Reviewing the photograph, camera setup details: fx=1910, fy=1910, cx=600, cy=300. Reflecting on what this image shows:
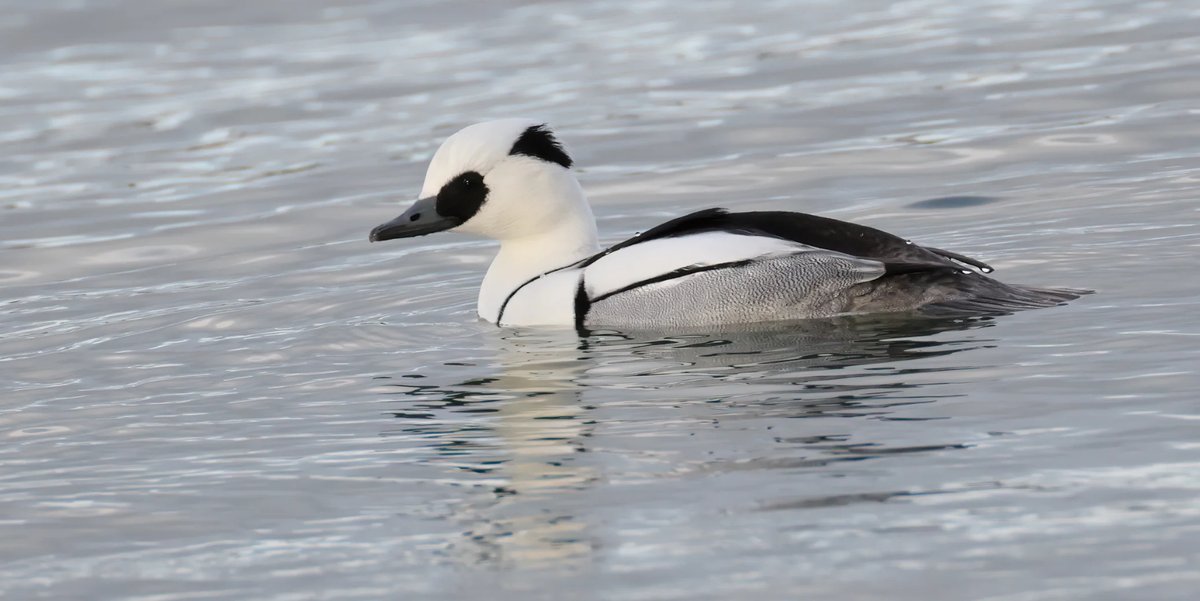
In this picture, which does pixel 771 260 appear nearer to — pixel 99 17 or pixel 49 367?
pixel 49 367

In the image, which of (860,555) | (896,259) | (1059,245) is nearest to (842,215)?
(1059,245)

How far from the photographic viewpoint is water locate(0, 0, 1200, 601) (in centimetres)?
536

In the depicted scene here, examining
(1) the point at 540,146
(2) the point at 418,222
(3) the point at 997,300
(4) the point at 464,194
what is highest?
(1) the point at 540,146

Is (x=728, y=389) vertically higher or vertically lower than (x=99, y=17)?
lower

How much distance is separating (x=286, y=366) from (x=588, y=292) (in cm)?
143

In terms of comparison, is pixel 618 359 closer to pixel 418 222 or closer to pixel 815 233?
pixel 815 233

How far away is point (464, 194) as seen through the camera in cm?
940

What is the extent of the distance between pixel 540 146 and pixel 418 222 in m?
0.72

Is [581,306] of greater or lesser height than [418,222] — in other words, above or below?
below

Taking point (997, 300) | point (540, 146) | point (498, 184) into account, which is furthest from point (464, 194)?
point (997, 300)

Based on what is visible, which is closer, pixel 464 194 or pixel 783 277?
pixel 783 277

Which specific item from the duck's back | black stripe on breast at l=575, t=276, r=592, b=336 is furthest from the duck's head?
the duck's back

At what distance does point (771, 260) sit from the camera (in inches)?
336

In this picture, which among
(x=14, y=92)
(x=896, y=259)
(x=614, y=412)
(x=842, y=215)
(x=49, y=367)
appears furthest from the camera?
(x=14, y=92)
